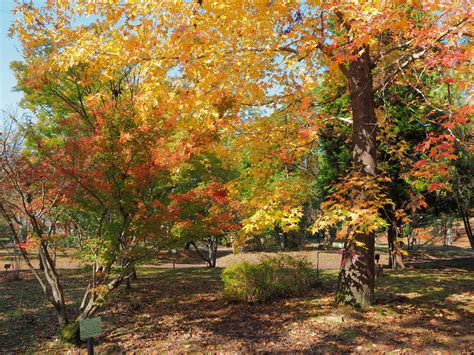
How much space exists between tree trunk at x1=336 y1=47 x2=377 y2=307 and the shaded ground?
38cm

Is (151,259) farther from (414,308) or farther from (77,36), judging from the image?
(414,308)

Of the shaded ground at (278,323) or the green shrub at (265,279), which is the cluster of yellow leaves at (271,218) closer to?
the shaded ground at (278,323)

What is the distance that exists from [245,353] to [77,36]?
7.20m

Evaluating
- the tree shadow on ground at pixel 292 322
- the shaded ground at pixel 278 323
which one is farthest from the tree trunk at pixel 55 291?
the tree shadow on ground at pixel 292 322

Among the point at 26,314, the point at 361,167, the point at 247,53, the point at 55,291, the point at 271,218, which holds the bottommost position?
the point at 26,314

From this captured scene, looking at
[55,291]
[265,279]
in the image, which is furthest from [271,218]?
[55,291]

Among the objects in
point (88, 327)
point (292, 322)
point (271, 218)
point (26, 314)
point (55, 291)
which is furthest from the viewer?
point (26, 314)

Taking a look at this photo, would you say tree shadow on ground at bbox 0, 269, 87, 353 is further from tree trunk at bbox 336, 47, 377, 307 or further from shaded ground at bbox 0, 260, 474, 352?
tree trunk at bbox 336, 47, 377, 307

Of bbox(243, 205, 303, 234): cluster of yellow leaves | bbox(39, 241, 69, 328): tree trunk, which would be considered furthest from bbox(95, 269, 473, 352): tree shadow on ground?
bbox(243, 205, 303, 234): cluster of yellow leaves

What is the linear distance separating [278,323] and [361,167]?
3.62m

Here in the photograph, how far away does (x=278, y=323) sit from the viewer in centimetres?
714

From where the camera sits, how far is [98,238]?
Result: 6.23 m

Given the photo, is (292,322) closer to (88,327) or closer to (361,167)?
(361,167)

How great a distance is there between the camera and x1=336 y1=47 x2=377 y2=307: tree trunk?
296 inches
